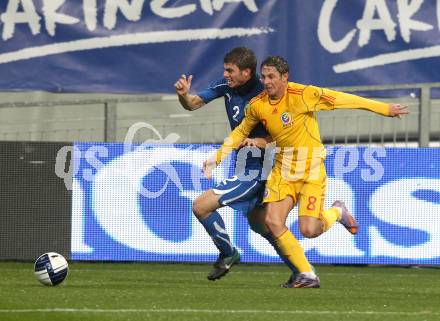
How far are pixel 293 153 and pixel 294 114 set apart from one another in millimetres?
333

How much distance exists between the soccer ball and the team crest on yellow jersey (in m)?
2.05

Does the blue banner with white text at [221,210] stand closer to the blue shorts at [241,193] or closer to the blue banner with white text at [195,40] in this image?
Answer: the blue banner with white text at [195,40]

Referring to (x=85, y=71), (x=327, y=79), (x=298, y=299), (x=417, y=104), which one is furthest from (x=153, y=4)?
(x=298, y=299)

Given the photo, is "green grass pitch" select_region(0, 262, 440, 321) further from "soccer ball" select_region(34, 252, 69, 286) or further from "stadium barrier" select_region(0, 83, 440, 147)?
"stadium barrier" select_region(0, 83, 440, 147)

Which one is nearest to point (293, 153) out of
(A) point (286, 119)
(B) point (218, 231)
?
(A) point (286, 119)

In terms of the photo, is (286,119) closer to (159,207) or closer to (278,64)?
(278,64)

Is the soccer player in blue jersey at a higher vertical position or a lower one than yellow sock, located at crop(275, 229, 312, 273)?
higher

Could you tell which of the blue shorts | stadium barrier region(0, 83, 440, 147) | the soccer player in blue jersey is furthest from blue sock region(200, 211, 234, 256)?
stadium barrier region(0, 83, 440, 147)

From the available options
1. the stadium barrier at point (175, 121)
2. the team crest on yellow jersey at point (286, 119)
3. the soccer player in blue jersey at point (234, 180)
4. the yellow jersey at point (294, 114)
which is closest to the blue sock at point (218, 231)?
the soccer player in blue jersey at point (234, 180)

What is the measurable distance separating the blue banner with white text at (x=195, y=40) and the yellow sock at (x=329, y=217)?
345 cm

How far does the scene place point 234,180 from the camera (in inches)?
439

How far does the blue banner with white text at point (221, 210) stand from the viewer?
1373 centimetres

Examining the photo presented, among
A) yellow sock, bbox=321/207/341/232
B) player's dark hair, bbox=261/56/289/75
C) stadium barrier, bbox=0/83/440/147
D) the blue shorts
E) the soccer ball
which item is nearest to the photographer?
the soccer ball

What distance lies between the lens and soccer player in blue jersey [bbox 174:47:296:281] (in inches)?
434
